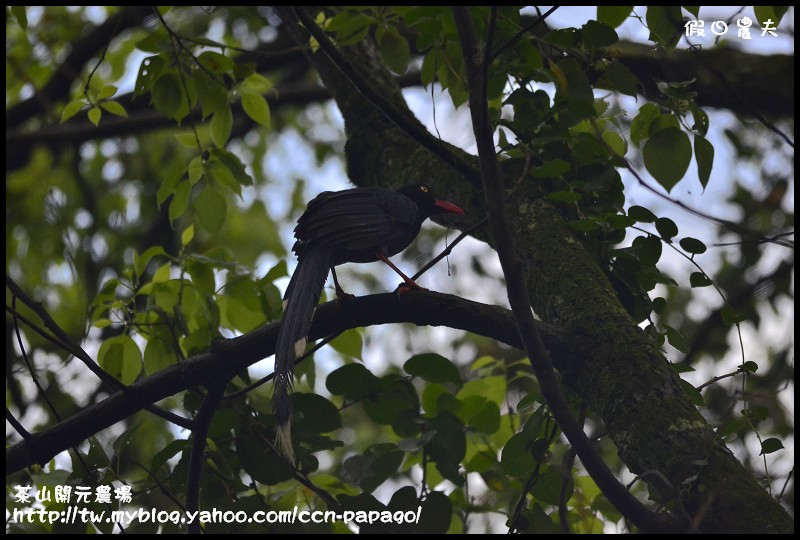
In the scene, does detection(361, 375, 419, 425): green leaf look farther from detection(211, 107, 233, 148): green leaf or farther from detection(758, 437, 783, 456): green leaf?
detection(211, 107, 233, 148): green leaf

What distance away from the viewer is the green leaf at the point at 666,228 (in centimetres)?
320

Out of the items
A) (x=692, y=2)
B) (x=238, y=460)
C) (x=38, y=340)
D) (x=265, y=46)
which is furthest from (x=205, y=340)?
(x=265, y=46)

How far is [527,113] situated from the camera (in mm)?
3658

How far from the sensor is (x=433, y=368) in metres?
3.51

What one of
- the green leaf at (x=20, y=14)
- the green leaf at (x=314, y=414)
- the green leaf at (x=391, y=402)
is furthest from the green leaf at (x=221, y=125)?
the green leaf at (x=391, y=402)

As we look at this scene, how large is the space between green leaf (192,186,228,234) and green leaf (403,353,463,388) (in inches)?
56.5

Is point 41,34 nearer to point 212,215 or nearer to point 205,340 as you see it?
point 212,215

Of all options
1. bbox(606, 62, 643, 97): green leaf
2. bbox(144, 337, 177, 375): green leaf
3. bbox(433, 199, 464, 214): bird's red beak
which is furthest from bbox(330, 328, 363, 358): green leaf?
bbox(606, 62, 643, 97): green leaf

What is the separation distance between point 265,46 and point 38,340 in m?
3.47

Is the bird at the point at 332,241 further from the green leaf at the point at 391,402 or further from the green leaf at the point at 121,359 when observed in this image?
the green leaf at the point at 121,359

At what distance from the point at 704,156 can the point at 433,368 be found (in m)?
1.43

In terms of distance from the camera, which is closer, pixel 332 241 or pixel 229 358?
pixel 229 358

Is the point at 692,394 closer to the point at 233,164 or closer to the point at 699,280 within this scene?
the point at 699,280

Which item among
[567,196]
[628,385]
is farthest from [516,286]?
[567,196]
